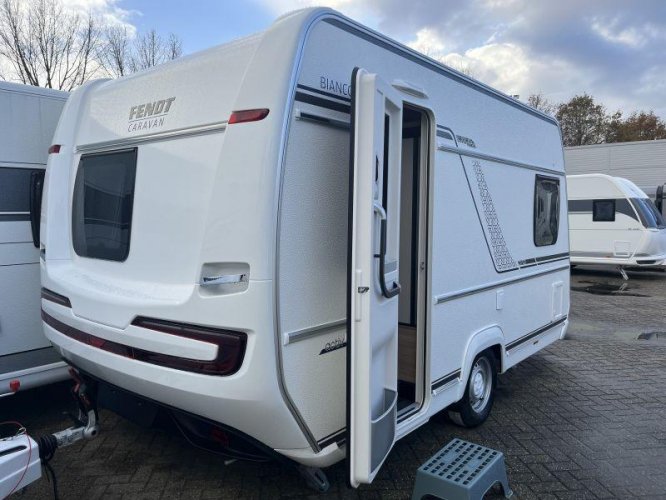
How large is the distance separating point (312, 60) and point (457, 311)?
1965 mm

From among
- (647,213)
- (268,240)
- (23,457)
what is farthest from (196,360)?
(647,213)

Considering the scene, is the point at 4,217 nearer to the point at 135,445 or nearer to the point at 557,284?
the point at 135,445

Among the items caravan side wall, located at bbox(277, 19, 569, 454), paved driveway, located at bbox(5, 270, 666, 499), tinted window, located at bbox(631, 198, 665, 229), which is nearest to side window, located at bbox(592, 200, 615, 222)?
tinted window, located at bbox(631, 198, 665, 229)

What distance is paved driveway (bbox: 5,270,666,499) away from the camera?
10.4 ft

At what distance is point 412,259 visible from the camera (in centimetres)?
356

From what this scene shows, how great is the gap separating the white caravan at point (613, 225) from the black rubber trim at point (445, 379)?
10.4 meters

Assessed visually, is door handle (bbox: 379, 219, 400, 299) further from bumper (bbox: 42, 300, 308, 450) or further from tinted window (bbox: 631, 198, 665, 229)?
tinted window (bbox: 631, 198, 665, 229)

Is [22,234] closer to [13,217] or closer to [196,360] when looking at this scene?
[13,217]

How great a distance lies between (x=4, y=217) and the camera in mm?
3846

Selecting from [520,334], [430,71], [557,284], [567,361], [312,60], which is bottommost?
[567,361]

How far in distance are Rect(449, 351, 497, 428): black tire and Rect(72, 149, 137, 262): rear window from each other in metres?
2.54

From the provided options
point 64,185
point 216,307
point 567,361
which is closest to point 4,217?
point 64,185

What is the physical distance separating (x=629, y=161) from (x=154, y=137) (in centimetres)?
2104

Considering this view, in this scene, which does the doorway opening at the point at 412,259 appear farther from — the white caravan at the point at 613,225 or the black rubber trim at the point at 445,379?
the white caravan at the point at 613,225
